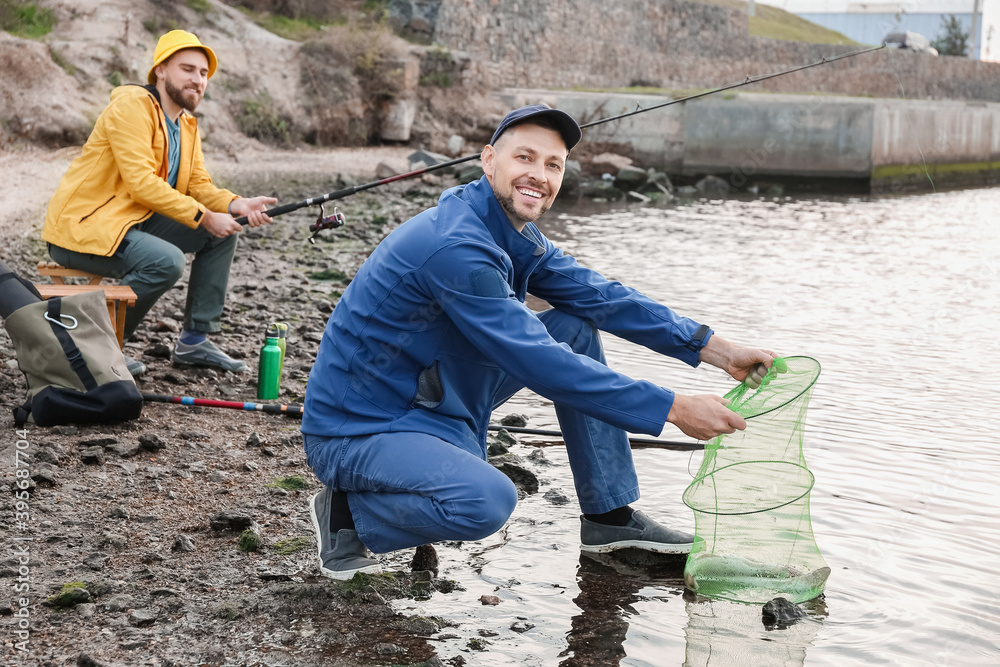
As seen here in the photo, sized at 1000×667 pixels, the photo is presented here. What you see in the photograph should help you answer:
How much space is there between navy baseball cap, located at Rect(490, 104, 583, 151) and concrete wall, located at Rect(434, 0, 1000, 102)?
19.6m

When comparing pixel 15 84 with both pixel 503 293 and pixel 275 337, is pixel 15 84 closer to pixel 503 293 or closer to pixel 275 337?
pixel 275 337

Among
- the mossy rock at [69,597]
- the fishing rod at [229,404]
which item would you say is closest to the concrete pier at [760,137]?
the fishing rod at [229,404]

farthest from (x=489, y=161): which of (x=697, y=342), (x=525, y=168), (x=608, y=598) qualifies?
(x=608, y=598)

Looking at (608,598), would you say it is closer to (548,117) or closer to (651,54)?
(548,117)

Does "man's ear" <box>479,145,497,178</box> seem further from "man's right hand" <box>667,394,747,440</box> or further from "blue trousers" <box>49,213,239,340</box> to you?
"blue trousers" <box>49,213,239,340</box>

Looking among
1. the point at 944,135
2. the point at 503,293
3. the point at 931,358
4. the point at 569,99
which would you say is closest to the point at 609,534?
the point at 503,293

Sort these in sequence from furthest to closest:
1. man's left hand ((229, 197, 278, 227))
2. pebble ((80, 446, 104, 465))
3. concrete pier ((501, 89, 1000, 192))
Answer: concrete pier ((501, 89, 1000, 192)) < man's left hand ((229, 197, 278, 227)) < pebble ((80, 446, 104, 465))

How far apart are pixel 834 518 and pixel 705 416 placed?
1434mm

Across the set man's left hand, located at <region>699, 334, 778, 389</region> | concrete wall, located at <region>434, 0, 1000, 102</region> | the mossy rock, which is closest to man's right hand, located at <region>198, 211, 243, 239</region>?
the mossy rock

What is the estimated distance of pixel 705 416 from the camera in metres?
2.65

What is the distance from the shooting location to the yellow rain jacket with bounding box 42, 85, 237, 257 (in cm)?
465

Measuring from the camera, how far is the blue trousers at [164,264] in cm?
471

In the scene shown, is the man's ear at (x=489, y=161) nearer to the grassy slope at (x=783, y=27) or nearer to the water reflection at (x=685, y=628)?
the water reflection at (x=685, y=628)

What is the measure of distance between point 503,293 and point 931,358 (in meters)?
4.82
